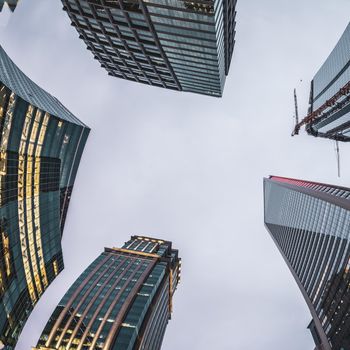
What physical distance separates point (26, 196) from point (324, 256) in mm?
86814

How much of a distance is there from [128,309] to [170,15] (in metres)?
76.6

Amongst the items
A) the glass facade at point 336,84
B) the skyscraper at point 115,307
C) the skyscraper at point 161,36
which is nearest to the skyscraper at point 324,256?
the glass facade at point 336,84

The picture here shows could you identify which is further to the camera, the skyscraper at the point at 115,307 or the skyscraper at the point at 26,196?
the skyscraper at the point at 115,307

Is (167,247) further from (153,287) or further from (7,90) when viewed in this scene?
(7,90)

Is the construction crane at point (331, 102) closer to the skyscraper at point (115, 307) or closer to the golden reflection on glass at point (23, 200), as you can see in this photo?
the golden reflection on glass at point (23, 200)

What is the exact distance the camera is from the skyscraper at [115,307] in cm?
7719

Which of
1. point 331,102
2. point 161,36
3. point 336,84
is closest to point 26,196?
point 161,36

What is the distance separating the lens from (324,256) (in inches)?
3728

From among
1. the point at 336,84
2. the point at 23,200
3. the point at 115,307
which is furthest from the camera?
the point at 336,84

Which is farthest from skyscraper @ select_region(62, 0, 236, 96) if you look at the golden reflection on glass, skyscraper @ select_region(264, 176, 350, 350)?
skyscraper @ select_region(264, 176, 350, 350)

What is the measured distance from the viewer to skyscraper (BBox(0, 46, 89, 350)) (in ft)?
150

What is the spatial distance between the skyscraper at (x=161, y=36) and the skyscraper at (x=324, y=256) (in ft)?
173

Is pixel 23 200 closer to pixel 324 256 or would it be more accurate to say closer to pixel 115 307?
pixel 115 307

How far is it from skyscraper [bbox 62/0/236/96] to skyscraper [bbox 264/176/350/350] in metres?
52.8
